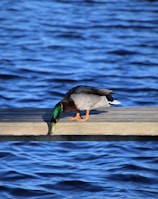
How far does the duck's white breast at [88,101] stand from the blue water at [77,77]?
1.26m

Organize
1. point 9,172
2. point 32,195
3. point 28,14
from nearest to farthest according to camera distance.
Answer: point 32,195
point 9,172
point 28,14

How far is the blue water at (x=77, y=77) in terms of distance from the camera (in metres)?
8.71

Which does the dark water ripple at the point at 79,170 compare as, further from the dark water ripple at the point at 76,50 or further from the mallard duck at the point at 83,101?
the dark water ripple at the point at 76,50

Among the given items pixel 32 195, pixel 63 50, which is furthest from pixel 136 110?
pixel 63 50

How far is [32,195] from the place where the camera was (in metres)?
8.26

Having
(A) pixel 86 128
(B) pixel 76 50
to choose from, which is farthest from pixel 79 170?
(B) pixel 76 50

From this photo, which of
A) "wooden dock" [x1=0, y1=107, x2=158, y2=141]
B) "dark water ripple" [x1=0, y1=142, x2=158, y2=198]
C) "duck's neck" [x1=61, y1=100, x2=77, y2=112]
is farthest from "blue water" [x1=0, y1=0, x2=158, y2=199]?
"duck's neck" [x1=61, y1=100, x2=77, y2=112]

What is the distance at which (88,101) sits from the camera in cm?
723

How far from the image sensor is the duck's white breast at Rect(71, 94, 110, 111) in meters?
7.23

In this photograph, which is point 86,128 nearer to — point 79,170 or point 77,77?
point 79,170

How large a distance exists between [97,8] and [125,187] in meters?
10.8

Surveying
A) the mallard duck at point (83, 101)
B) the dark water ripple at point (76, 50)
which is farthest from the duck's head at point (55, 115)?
the dark water ripple at point (76, 50)

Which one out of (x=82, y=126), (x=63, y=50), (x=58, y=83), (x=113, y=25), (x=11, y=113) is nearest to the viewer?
(x=82, y=126)

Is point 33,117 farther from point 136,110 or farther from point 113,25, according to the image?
point 113,25
